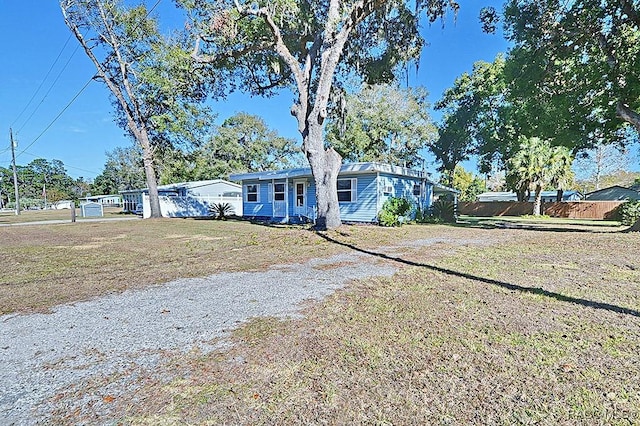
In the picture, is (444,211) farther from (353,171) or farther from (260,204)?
(260,204)

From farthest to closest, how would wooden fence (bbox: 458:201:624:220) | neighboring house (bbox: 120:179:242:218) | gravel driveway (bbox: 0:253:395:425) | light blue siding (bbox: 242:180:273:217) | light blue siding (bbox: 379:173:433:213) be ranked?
neighboring house (bbox: 120:179:242:218) < wooden fence (bbox: 458:201:624:220) < light blue siding (bbox: 242:180:273:217) < light blue siding (bbox: 379:173:433:213) < gravel driveway (bbox: 0:253:395:425)

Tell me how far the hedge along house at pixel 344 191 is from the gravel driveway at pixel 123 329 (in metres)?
10.5

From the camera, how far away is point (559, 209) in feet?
87.3

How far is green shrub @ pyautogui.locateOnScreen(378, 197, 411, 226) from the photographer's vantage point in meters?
15.0

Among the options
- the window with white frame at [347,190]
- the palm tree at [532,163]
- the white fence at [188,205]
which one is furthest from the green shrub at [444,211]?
the white fence at [188,205]

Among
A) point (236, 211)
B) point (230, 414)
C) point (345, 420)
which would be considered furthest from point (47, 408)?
point (236, 211)

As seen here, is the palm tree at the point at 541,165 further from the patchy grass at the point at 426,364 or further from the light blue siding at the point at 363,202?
the patchy grass at the point at 426,364

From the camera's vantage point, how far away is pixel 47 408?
224cm

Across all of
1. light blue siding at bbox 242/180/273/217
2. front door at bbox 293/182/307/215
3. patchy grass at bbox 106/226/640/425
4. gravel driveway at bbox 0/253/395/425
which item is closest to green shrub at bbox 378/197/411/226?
front door at bbox 293/182/307/215

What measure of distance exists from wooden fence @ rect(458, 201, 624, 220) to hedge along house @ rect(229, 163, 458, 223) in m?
10.9

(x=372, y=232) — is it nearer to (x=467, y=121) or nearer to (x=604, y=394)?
(x=604, y=394)

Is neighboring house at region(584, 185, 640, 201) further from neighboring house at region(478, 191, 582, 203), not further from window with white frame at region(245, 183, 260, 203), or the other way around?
window with white frame at region(245, 183, 260, 203)

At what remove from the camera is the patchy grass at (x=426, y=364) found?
2137 millimetres

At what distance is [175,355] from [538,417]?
2.78 m
